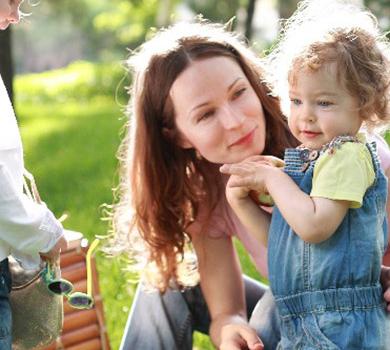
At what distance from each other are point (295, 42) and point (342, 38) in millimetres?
121

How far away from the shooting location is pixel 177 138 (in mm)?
2742

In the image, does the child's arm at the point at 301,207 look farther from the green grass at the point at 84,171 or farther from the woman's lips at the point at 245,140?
the green grass at the point at 84,171

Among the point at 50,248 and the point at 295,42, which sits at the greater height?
the point at 295,42

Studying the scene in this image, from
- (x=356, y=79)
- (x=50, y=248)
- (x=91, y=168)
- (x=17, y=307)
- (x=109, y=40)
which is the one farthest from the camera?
(x=109, y=40)

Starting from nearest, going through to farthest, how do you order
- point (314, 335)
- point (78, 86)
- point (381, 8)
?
point (314, 335), point (78, 86), point (381, 8)

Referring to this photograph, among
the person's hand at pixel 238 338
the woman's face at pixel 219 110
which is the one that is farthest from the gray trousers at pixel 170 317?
the woman's face at pixel 219 110

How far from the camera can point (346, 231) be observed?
79.0 inches

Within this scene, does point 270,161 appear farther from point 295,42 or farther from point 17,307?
point 17,307

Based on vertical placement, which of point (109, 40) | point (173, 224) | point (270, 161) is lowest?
point (109, 40)

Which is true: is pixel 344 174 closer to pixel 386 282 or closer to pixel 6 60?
pixel 386 282

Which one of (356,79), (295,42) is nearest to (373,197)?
(356,79)

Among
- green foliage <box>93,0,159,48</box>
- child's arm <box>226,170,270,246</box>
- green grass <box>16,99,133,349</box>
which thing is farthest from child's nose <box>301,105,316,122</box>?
green foliage <box>93,0,159,48</box>

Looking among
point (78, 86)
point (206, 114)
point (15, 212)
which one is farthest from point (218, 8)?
point (15, 212)

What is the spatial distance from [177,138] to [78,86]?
10684 millimetres
